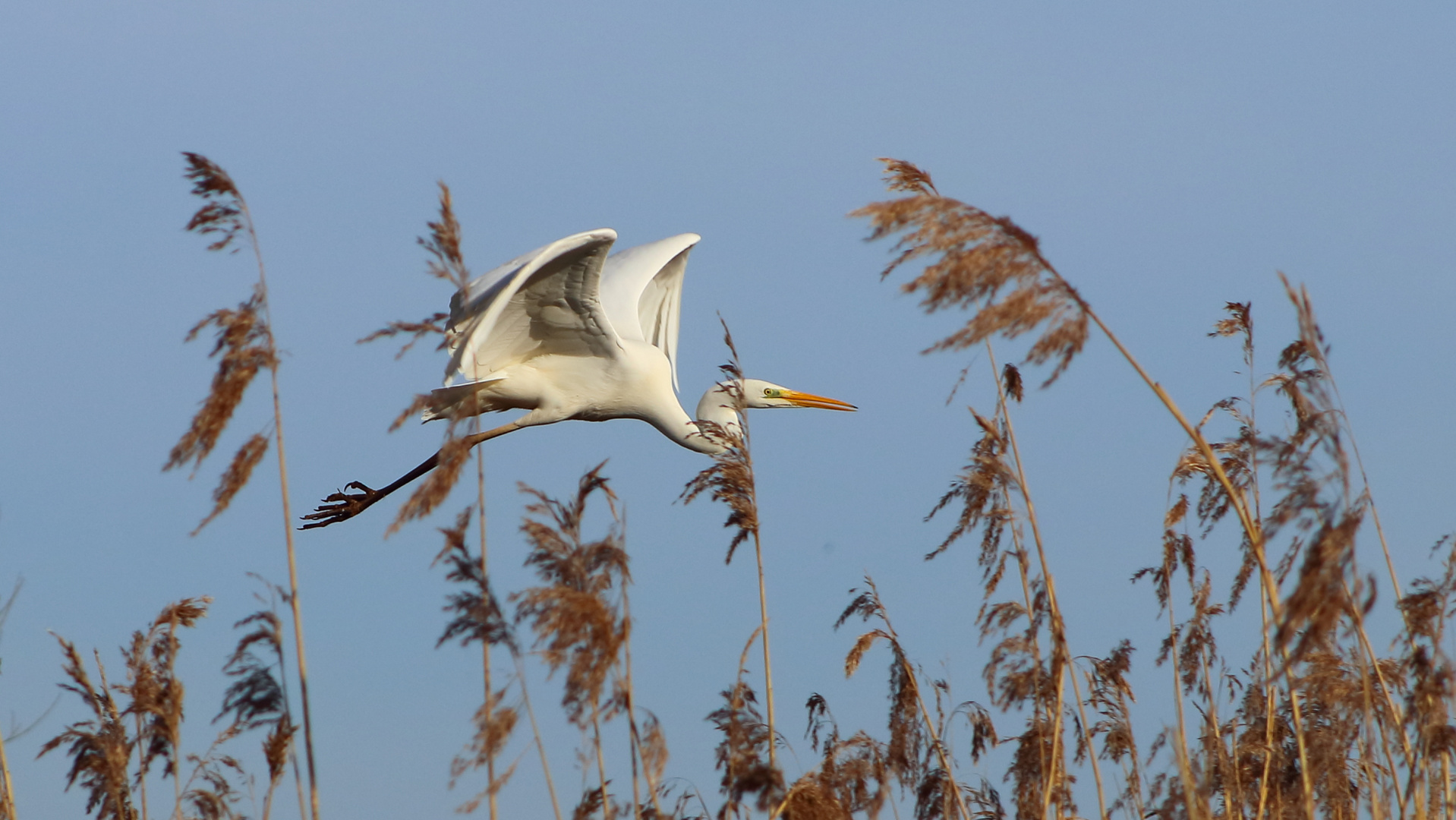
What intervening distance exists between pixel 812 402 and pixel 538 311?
1.88 metres

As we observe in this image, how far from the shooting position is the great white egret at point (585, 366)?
5855 mm

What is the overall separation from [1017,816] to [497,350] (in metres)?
3.92

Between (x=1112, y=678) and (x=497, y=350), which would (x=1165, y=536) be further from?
(x=497, y=350)

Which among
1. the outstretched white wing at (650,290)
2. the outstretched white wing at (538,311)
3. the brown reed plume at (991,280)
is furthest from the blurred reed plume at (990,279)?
the outstretched white wing at (650,290)

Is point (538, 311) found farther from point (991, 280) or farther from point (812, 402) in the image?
point (991, 280)

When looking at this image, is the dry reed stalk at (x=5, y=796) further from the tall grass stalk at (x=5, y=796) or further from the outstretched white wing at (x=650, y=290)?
the outstretched white wing at (x=650, y=290)

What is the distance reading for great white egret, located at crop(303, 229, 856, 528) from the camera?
5.86 meters

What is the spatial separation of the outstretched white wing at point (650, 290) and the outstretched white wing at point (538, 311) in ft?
1.55

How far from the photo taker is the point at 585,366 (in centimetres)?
660

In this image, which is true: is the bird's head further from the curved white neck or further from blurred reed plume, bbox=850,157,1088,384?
blurred reed plume, bbox=850,157,1088,384

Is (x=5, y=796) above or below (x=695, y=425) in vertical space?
below

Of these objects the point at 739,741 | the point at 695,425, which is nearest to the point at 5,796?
the point at 739,741

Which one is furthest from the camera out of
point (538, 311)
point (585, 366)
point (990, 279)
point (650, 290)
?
point (650, 290)

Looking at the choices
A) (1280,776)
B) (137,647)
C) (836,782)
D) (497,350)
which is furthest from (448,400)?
(1280,776)
